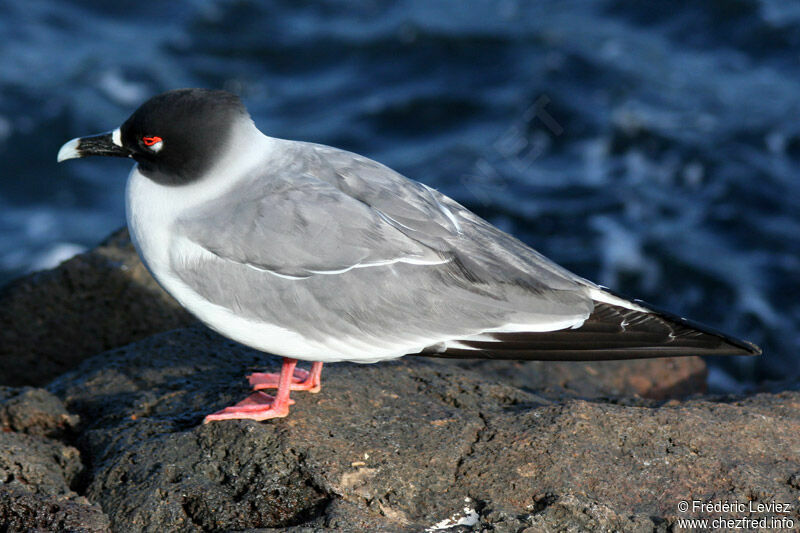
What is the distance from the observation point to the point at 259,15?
1508 centimetres

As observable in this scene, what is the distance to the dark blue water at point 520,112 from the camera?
33.1 feet

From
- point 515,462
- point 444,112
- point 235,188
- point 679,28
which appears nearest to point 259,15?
point 444,112

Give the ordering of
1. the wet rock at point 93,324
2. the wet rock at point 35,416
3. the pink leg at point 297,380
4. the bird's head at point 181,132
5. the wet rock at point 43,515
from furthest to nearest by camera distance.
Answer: the wet rock at point 93,324, the pink leg at point 297,380, the wet rock at point 35,416, the bird's head at point 181,132, the wet rock at point 43,515

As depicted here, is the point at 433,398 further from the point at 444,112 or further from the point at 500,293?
the point at 444,112

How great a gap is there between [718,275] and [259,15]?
928 cm

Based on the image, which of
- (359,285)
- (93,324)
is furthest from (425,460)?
(93,324)

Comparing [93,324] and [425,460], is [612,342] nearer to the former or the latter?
[425,460]

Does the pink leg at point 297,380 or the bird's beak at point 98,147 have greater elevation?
the bird's beak at point 98,147

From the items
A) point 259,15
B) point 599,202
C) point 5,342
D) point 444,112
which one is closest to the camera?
point 5,342

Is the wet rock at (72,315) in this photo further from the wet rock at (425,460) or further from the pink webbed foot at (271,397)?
the pink webbed foot at (271,397)

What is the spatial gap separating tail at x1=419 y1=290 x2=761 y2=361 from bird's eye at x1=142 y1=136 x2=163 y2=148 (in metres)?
1.90

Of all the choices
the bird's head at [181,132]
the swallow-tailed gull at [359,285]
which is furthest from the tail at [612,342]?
the bird's head at [181,132]

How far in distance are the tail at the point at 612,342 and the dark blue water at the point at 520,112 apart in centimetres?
473

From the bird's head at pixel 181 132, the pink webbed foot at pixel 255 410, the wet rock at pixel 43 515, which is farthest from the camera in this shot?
the bird's head at pixel 181 132
